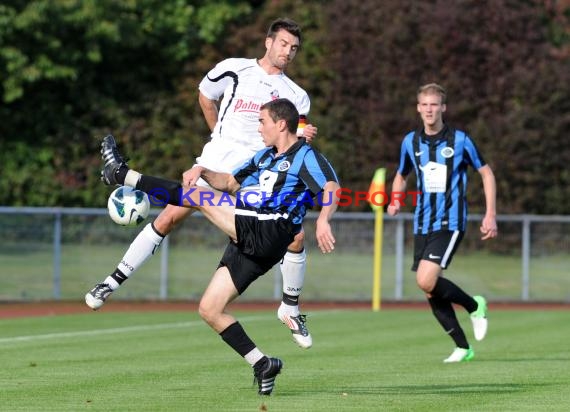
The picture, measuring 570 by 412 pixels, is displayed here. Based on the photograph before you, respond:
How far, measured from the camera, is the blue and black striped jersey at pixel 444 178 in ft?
39.2

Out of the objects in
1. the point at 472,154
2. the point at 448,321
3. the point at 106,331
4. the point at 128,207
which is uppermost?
the point at 128,207

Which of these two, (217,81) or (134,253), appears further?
(217,81)

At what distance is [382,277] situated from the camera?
2512cm

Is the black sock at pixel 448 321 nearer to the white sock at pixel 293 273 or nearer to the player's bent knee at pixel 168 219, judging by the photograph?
the white sock at pixel 293 273

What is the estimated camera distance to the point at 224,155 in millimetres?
10336

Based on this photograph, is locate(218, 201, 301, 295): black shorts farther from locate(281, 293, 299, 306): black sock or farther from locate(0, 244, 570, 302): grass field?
locate(0, 244, 570, 302): grass field

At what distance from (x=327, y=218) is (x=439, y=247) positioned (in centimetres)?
376

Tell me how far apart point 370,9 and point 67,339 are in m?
18.1

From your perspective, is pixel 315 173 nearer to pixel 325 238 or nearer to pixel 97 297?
pixel 325 238

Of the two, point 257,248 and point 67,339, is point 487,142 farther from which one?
point 257,248

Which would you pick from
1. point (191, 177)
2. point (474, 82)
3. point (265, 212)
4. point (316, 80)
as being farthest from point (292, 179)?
point (316, 80)

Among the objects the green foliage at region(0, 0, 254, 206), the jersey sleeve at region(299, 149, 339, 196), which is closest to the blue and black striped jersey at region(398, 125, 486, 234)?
the jersey sleeve at region(299, 149, 339, 196)

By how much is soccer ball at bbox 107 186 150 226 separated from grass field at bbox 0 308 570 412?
1210 millimetres

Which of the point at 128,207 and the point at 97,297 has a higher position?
the point at 128,207
